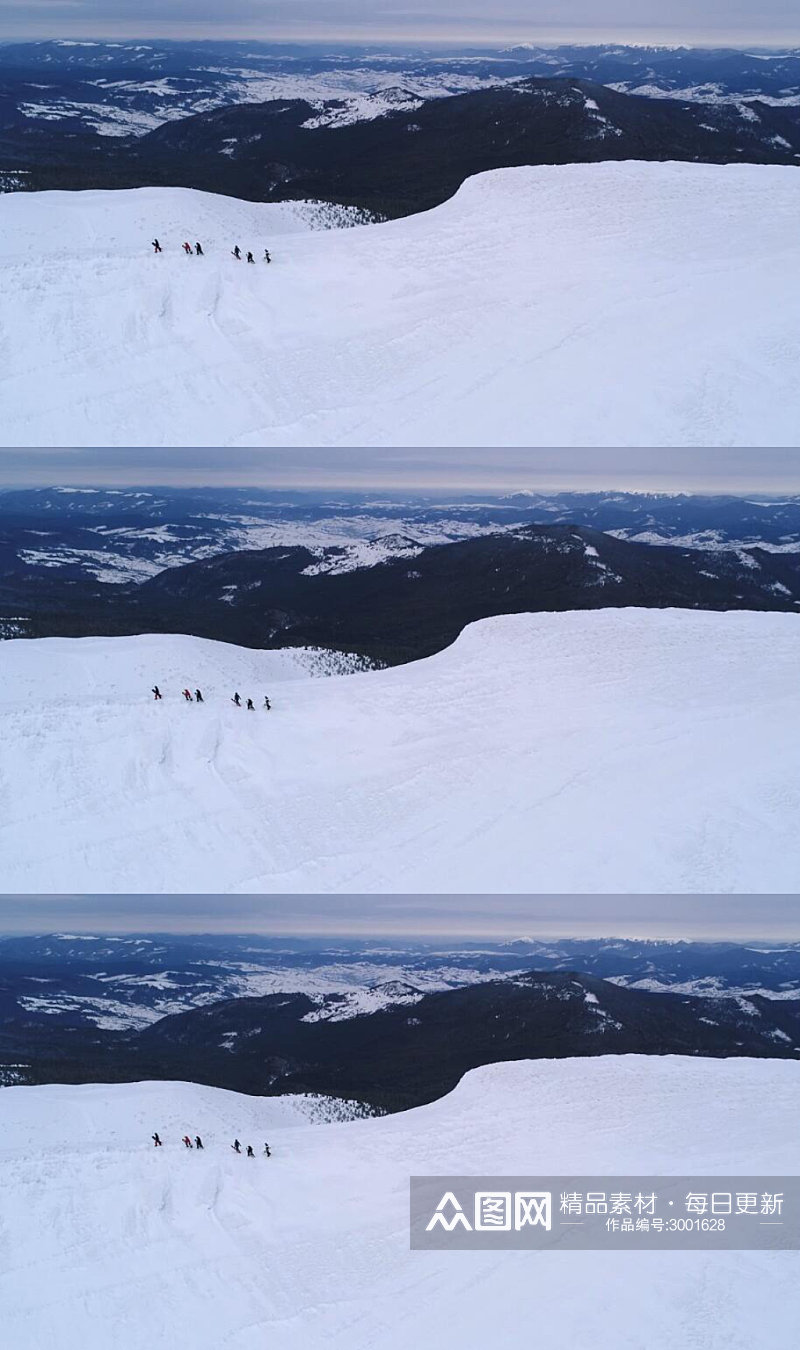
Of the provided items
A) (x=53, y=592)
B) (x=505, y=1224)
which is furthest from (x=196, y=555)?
(x=505, y=1224)

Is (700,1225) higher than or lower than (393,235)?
lower

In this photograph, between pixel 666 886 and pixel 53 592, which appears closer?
pixel 666 886

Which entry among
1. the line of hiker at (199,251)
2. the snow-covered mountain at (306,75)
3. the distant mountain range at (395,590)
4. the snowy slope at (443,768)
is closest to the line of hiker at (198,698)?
the snowy slope at (443,768)

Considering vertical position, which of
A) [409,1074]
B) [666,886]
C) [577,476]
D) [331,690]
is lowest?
[409,1074]

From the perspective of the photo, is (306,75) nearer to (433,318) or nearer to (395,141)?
(395,141)

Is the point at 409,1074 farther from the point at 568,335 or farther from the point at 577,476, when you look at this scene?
the point at 568,335

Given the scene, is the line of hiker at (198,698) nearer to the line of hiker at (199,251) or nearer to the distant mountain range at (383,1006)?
the distant mountain range at (383,1006)
